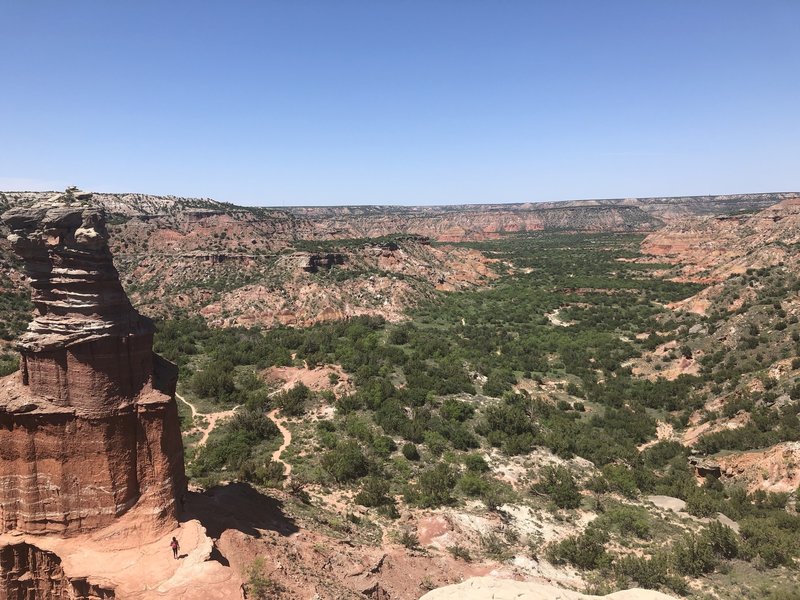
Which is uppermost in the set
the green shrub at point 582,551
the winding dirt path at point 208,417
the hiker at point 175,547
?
the hiker at point 175,547

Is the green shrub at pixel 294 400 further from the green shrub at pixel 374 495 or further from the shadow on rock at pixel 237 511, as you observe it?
the shadow on rock at pixel 237 511

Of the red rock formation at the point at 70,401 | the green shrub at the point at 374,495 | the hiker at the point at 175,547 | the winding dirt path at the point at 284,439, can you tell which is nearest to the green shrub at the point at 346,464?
the green shrub at the point at 374,495

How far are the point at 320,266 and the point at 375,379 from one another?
151 feet

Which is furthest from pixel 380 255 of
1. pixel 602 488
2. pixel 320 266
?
pixel 602 488

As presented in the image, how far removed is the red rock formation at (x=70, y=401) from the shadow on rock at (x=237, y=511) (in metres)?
2.20

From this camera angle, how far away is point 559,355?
5656cm

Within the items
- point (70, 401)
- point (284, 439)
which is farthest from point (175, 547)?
point (284, 439)

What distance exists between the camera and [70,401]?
14.4 metres

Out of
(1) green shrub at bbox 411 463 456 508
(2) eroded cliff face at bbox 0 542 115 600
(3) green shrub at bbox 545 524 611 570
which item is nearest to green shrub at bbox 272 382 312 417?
(1) green shrub at bbox 411 463 456 508

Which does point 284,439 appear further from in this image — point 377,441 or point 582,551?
point 582,551

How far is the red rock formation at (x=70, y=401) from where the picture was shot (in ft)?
46.2

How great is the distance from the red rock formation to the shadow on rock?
2196mm

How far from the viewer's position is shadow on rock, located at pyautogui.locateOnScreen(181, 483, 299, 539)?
16.9m

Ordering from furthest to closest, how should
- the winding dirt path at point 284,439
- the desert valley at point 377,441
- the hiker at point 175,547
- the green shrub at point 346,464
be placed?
the winding dirt path at point 284,439
the green shrub at point 346,464
the desert valley at point 377,441
the hiker at point 175,547
